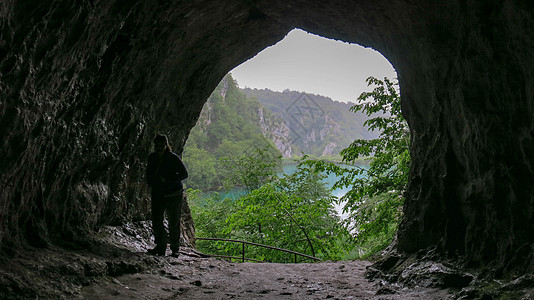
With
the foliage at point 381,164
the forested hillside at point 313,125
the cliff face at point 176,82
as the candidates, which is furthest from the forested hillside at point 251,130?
the cliff face at point 176,82

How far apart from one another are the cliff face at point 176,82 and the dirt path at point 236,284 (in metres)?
0.99

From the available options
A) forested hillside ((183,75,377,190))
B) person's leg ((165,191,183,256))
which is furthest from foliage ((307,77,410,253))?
forested hillside ((183,75,377,190))

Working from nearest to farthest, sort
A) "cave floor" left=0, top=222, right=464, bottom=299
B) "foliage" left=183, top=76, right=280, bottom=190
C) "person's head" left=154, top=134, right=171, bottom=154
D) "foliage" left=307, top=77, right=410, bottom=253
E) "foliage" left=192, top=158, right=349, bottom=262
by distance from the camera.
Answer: "cave floor" left=0, top=222, right=464, bottom=299 < "person's head" left=154, top=134, right=171, bottom=154 < "foliage" left=307, top=77, right=410, bottom=253 < "foliage" left=192, top=158, right=349, bottom=262 < "foliage" left=183, top=76, right=280, bottom=190

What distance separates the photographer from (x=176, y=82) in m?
7.35

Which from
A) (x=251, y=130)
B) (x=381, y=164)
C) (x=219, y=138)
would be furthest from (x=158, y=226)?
(x=251, y=130)

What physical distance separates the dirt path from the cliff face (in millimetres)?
987

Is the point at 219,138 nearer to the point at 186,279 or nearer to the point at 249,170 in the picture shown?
the point at 249,170

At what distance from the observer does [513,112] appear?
302 cm

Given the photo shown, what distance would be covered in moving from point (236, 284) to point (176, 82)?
14.7 feet

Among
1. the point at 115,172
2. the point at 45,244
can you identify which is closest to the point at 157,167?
the point at 115,172

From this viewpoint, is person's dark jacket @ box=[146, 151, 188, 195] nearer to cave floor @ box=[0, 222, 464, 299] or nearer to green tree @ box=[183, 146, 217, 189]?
cave floor @ box=[0, 222, 464, 299]

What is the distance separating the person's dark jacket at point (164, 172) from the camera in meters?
5.51

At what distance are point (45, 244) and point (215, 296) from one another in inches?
79.3

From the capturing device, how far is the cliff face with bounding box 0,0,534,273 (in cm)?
300
